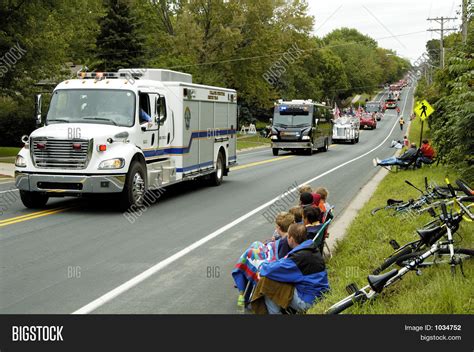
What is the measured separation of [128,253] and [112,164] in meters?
3.93

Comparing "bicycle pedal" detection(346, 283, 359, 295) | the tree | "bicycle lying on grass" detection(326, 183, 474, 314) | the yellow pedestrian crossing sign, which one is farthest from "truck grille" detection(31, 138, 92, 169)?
the tree

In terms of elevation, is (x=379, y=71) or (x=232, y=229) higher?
(x=379, y=71)

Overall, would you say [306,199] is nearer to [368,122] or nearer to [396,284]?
[396,284]

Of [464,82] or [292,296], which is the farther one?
[464,82]

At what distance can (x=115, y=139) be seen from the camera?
44.3 ft

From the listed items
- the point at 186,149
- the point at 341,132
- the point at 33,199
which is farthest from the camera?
the point at 341,132

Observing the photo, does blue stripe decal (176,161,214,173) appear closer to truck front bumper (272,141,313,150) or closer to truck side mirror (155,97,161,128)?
truck side mirror (155,97,161,128)

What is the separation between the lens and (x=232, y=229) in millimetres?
12023

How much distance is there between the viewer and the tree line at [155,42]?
102ft

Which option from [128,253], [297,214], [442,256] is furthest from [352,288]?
[128,253]
